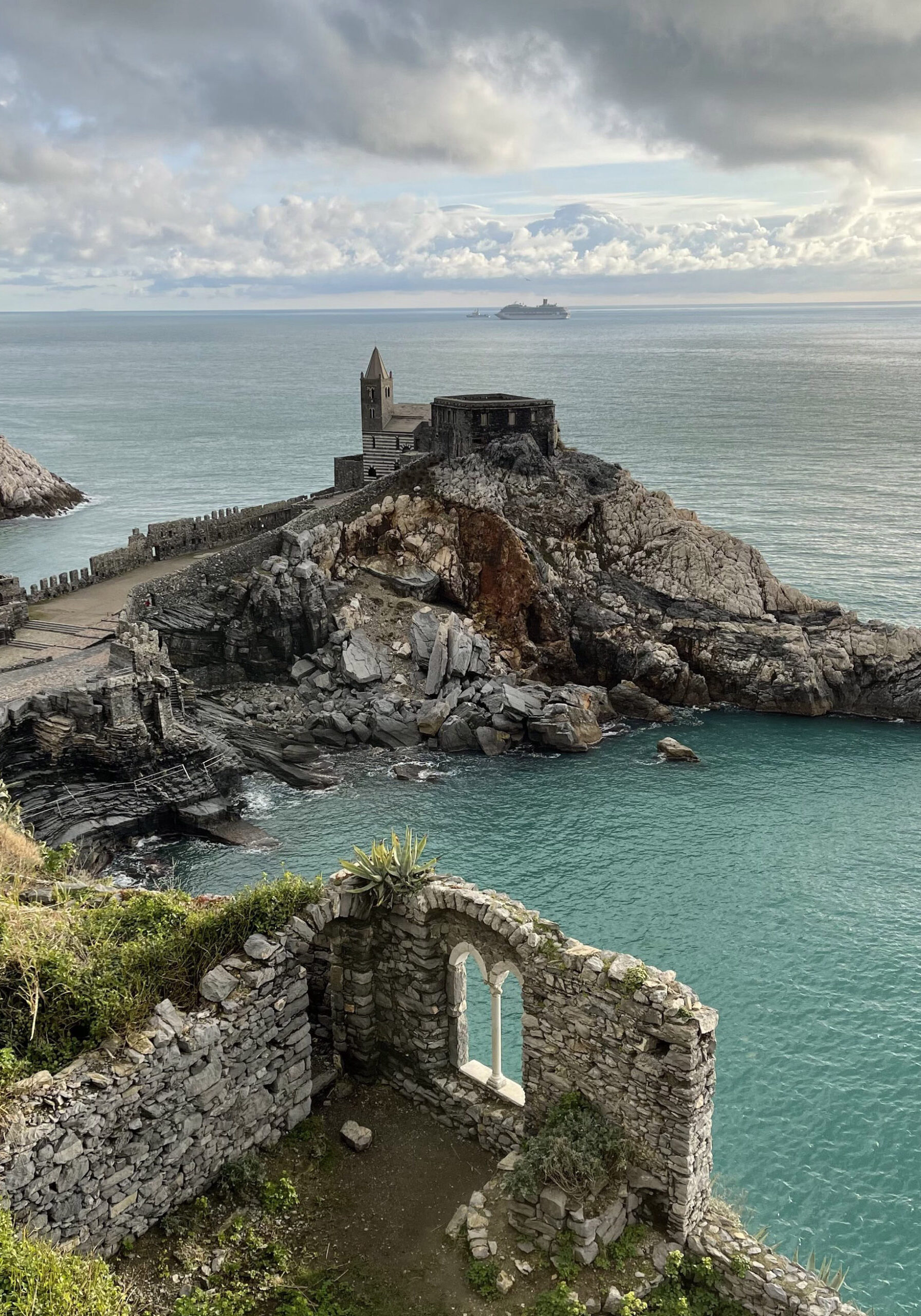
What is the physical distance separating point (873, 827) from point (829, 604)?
17427 mm

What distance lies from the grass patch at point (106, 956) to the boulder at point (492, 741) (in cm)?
2469

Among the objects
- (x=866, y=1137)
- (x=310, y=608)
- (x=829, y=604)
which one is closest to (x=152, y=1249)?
(x=866, y=1137)

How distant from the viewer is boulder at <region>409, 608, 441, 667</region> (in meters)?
44.2

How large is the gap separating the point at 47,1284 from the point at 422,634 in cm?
3626

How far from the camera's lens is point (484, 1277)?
12.5 meters

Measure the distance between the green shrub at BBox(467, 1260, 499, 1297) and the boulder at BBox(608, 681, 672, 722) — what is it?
31.6 metres

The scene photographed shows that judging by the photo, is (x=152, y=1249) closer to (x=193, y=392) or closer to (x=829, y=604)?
(x=829, y=604)

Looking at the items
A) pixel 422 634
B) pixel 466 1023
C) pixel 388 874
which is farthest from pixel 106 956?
pixel 422 634

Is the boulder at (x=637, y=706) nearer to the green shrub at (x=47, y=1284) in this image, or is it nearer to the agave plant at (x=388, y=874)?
the agave plant at (x=388, y=874)

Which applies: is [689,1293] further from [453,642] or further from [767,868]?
[453,642]

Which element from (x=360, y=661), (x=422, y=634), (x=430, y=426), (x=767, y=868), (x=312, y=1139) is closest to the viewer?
(x=312, y=1139)

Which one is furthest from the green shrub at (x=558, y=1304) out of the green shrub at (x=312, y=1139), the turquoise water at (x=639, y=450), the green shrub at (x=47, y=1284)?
the turquoise water at (x=639, y=450)

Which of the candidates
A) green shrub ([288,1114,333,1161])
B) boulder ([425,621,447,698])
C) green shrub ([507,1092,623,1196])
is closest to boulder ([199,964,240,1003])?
green shrub ([288,1114,333,1161])

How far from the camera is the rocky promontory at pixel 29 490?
81.9 meters
